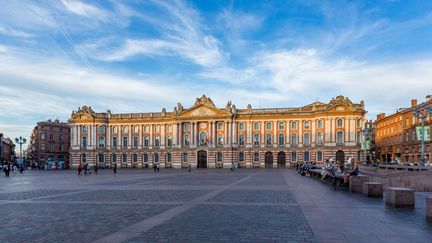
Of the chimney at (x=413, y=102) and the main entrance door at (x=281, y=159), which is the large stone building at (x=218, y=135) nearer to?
the main entrance door at (x=281, y=159)

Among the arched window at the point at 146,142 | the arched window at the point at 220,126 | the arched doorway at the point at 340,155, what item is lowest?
the arched doorway at the point at 340,155

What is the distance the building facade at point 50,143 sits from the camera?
10169cm

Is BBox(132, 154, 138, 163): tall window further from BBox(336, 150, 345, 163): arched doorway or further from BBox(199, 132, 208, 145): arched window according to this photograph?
BBox(336, 150, 345, 163): arched doorway

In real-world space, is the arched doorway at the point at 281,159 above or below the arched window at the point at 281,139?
below

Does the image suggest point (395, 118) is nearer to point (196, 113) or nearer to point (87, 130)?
point (196, 113)

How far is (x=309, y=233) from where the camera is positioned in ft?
29.4

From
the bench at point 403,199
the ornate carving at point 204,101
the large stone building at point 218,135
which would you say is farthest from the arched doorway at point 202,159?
the bench at point 403,199

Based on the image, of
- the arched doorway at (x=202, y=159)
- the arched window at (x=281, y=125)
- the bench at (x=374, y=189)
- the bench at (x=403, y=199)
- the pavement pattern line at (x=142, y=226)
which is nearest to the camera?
the pavement pattern line at (x=142, y=226)

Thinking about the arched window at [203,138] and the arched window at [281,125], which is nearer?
the arched window at [281,125]

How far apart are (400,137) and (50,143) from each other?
96818mm

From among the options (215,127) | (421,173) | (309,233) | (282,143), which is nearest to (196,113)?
(215,127)

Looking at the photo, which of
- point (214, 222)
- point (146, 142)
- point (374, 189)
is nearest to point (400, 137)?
point (146, 142)

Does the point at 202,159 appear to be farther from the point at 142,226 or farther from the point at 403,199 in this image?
the point at 142,226

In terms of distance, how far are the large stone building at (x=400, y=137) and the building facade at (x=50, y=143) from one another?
294ft
